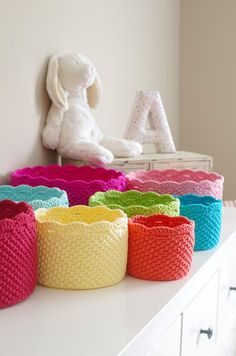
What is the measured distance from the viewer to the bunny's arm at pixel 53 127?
1432 millimetres

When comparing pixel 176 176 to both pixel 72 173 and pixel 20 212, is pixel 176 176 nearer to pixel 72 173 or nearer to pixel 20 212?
pixel 72 173

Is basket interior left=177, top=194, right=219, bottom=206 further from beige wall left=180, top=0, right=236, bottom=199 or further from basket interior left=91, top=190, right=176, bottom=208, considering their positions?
beige wall left=180, top=0, right=236, bottom=199

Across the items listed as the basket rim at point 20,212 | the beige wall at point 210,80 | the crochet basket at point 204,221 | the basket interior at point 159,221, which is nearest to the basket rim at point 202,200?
the crochet basket at point 204,221

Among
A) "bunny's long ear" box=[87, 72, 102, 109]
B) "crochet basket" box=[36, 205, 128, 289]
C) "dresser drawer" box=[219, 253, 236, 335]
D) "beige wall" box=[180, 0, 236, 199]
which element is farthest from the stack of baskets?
"beige wall" box=[180, 0, 236, 199]

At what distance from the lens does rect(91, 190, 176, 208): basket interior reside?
3.30 ft

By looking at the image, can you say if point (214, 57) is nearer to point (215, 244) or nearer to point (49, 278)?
point (215, 244)

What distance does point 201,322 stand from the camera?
3.04 feet

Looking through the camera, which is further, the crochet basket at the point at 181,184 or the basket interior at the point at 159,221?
the crochet basket at the point at 181,184

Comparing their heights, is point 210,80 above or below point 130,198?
above

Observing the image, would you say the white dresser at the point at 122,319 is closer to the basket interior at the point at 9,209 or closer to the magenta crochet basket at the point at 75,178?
the basket interior at the point at 9,209

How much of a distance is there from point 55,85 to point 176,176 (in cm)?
44

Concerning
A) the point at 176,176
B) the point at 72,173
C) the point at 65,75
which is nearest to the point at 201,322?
the point at 176,176

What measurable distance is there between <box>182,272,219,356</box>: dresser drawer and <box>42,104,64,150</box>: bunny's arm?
2.13 feet

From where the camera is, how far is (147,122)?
5.78 ft
